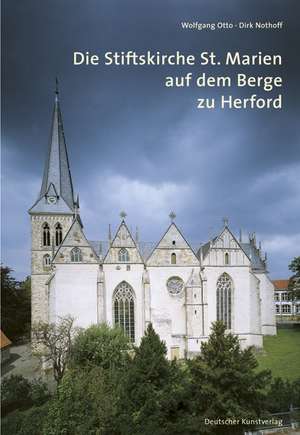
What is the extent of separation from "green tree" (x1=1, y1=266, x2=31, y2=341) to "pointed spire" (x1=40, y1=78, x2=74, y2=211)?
1197 cm

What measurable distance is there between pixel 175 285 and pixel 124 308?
17.4 feet

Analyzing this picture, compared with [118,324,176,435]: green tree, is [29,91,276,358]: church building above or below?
above

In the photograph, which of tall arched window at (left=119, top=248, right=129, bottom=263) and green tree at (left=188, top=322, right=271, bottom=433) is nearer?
green tree at (left=188, top=322, right=271, bottom=433)

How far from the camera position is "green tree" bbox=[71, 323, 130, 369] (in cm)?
3022

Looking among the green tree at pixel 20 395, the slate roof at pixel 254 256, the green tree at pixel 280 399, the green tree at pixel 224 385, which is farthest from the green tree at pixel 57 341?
the slate roof at pixel 254 256

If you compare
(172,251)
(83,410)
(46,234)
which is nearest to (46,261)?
(46,234)

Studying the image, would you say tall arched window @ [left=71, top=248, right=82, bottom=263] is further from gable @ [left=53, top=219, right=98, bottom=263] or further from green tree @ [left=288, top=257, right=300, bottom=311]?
green tree @ [left=288, top=257, right=300, bottom=311]

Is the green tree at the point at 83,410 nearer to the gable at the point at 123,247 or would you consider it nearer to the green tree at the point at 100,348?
the green tree at the point at 100,348

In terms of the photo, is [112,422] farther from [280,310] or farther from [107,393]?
[280,310]

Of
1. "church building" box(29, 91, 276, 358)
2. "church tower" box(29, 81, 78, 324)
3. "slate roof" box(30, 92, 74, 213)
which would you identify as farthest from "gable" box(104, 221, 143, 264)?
Answer: "slate roof" box(30, 92, 74, 213)

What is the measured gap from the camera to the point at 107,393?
21.1m

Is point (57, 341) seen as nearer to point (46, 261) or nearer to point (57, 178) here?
point (46, 261)

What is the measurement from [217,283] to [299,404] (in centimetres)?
2028

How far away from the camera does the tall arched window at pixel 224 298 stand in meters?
40.1
